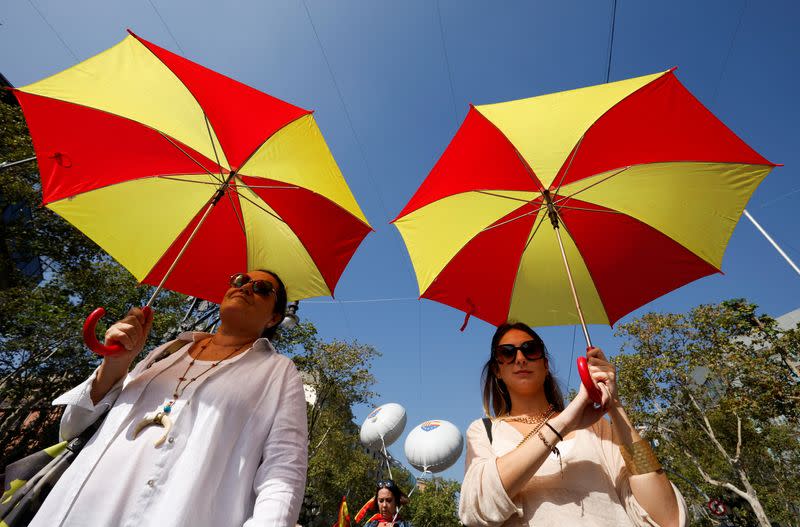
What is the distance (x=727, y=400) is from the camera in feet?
47.3

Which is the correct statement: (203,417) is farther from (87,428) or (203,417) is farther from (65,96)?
(65,96)

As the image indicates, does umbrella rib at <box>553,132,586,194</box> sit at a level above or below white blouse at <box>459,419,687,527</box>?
above

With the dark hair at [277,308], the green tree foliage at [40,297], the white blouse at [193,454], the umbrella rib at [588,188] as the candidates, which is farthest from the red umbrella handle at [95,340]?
the green tree foliage at [40,297]

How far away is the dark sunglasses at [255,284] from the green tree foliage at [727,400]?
13042 millimetres

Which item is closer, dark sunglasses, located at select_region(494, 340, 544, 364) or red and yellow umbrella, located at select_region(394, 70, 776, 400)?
dark sunglasses, located at select_region(494, 340, 544, 364)

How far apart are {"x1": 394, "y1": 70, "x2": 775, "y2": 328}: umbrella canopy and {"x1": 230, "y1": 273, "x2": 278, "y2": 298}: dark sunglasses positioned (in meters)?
1.68

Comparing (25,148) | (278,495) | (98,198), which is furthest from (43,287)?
(278,495)

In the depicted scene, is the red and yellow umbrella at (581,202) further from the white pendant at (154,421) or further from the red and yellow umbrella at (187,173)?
the white pendant at (154,421)

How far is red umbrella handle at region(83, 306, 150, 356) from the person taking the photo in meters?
1.83

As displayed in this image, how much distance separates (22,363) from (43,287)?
8.78ft

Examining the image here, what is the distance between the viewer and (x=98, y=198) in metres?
3.32

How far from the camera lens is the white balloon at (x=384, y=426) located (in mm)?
18188

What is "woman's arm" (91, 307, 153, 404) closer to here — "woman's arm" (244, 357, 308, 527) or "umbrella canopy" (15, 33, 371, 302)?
"woman's arm" (244, 357, 308, 527)

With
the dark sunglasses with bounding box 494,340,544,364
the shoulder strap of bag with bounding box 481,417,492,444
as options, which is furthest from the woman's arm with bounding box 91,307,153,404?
the dark sunglasses with bounding box 494,340,544,364
